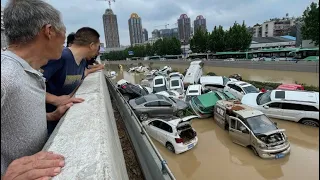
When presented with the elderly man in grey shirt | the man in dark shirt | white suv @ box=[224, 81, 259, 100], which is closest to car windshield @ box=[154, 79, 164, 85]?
white suv @ box=[224, 81, 259, 100]

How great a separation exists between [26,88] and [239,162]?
21.7 feet

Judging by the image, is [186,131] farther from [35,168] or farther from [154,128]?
[35,168]

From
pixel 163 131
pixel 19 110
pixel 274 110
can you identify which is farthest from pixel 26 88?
pixel 274 110

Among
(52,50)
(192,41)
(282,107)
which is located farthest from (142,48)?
(52,50)

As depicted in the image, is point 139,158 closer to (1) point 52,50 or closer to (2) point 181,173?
(2) point 181,173

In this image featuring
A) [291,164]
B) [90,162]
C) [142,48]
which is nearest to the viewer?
[90,162]

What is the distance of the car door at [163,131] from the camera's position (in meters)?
7.37

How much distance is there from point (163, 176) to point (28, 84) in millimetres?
2438

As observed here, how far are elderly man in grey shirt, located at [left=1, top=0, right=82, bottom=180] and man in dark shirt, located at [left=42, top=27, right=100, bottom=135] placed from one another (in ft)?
2.72

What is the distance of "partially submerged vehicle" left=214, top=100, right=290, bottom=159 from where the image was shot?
6391 mm

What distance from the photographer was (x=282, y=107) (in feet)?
24.7

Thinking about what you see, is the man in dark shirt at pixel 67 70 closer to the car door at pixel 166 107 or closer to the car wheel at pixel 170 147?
the car wheel at pixel 170 147

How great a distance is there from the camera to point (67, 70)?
249cm

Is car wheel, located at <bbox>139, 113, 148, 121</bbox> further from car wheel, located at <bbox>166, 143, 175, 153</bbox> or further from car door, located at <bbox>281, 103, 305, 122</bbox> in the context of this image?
car door, located at <bbox>281, 103, 305, 122</bbox>
